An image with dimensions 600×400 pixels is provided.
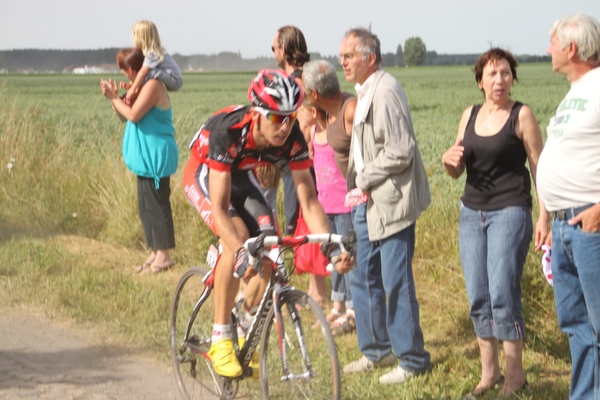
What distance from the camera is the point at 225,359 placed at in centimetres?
447

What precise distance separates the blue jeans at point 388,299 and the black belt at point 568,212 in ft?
4.21

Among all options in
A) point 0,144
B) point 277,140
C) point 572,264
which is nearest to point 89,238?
point 0,144

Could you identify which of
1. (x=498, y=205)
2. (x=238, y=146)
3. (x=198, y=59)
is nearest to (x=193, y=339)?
(x=238, y=146)

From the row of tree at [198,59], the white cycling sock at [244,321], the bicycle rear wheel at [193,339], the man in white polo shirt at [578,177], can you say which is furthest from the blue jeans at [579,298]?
the row of tree at [198,59]

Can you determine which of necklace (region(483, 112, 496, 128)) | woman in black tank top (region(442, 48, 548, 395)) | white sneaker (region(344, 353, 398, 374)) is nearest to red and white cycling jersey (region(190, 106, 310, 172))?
woman in black tank top (region(442, 48, 548, 395))

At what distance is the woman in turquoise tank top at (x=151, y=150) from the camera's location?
26.8 feet

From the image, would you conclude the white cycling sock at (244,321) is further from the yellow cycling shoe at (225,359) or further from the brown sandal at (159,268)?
the brown sandal at (159,268)

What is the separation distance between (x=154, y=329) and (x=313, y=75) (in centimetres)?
253

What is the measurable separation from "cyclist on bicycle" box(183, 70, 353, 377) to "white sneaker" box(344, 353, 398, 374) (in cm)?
115

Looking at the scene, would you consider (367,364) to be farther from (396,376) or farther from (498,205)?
(498,205)

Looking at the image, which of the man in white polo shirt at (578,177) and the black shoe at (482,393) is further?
the black shoe at (482,393)

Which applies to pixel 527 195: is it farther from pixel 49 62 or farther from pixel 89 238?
pixel 49 62

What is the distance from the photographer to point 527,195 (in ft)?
15.3

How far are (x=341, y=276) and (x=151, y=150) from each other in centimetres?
279
